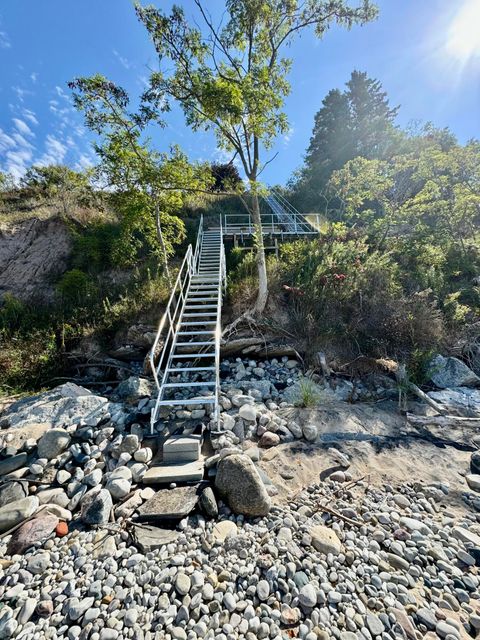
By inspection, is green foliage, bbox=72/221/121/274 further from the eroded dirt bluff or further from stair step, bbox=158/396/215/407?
stair step, bbox=158/396/215/407

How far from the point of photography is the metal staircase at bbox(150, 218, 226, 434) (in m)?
4.11

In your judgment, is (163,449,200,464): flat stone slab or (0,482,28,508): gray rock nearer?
(0,482,28,508): gray rock

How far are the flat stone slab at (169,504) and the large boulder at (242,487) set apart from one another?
31 centimetres

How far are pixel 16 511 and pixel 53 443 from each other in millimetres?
852

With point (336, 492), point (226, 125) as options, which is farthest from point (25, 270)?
point (336, 492)

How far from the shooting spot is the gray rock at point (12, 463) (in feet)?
10.4

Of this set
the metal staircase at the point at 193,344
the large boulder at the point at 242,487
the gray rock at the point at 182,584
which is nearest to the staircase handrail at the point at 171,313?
the metal staircase at the point at 193,344

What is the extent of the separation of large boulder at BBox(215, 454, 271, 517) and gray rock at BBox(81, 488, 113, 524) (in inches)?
45.3

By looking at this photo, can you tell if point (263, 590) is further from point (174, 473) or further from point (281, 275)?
point (281, 275)

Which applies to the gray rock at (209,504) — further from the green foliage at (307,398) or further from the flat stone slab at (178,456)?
the green foliage at (307,398)

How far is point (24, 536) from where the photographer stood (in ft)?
7.93

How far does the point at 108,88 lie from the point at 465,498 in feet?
31.1

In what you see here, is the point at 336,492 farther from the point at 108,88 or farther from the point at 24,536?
the point at 108,88

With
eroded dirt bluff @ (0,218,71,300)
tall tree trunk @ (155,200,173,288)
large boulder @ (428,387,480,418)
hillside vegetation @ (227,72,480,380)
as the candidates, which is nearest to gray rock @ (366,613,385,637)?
large boulder @ (428,387,480,418)
